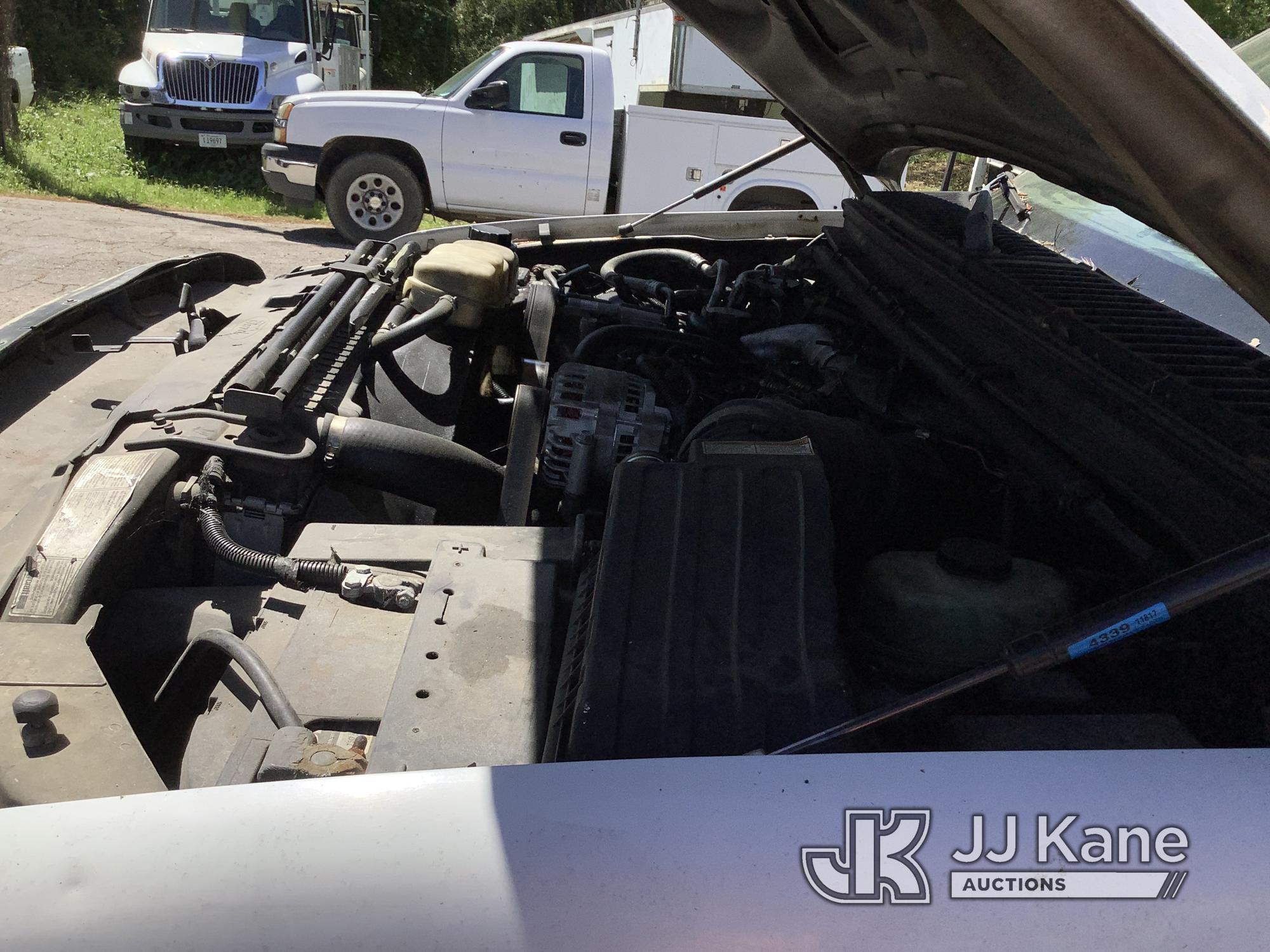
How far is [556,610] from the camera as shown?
1.73 meters

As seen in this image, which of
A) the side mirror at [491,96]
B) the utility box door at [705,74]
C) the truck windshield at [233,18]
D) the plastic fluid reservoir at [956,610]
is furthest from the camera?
the truck windshield at [233,18]

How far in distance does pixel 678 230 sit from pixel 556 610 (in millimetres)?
2704

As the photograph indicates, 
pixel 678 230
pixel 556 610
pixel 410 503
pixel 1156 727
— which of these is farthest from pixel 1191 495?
pixel 678 230

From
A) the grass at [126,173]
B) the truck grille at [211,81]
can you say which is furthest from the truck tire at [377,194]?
the truck grille at [211,81]

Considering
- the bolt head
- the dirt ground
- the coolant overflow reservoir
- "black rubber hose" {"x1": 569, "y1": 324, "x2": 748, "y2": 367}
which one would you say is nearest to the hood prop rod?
"black rubber hose" {"x1": 569, "y1": 324, "x2": 748, "y2": 367}

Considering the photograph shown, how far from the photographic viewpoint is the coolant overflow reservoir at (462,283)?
297 cm

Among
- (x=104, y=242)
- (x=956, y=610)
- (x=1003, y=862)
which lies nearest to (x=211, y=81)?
(x=104, y=242)

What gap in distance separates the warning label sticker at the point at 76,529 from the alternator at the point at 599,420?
0.94 m

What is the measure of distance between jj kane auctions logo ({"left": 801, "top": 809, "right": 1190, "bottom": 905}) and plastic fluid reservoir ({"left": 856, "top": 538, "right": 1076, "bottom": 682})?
0.47 metres

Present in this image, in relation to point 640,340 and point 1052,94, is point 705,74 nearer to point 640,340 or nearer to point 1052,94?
point 640,340

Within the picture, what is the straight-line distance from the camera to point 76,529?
6.12 ft

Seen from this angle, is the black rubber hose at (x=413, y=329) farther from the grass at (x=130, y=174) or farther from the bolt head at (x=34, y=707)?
the grass at (x=130, y=174)

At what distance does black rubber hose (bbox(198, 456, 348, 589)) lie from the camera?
75.2 inches

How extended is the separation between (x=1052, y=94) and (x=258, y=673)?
1557 millimetres
